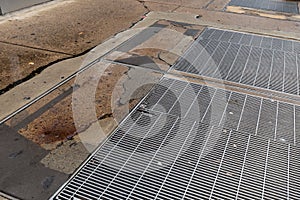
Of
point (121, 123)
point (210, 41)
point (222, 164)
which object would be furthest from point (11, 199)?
point (210, 41)

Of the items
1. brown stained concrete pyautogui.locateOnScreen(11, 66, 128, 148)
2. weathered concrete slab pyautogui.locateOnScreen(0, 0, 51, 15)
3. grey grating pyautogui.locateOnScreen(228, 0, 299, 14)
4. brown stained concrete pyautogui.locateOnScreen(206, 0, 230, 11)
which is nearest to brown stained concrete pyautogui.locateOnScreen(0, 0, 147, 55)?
weathered concrete slab pyautogui.locateOnScreen(0, 0, 51, 15)

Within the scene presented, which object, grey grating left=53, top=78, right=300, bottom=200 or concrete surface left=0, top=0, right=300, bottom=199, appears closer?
grey grating left=53, top=78, right=300, bottom=200

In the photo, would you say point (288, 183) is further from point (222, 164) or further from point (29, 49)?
point (29, 49)

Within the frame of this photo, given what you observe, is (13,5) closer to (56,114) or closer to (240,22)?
(56,114)

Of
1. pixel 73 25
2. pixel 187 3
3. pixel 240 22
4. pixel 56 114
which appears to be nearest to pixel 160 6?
pixel 187 3

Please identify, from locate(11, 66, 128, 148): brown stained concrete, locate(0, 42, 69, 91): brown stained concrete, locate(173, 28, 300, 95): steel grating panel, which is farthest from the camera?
locate(173, 28, 300, 95): steel grating panel

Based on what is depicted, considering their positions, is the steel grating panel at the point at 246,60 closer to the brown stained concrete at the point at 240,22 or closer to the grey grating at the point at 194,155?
the brown stained concrete at the point at 240,22

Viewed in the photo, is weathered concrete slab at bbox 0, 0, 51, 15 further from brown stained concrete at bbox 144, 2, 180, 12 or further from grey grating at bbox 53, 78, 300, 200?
grey grating at bbox 53, 78, 300, 200
